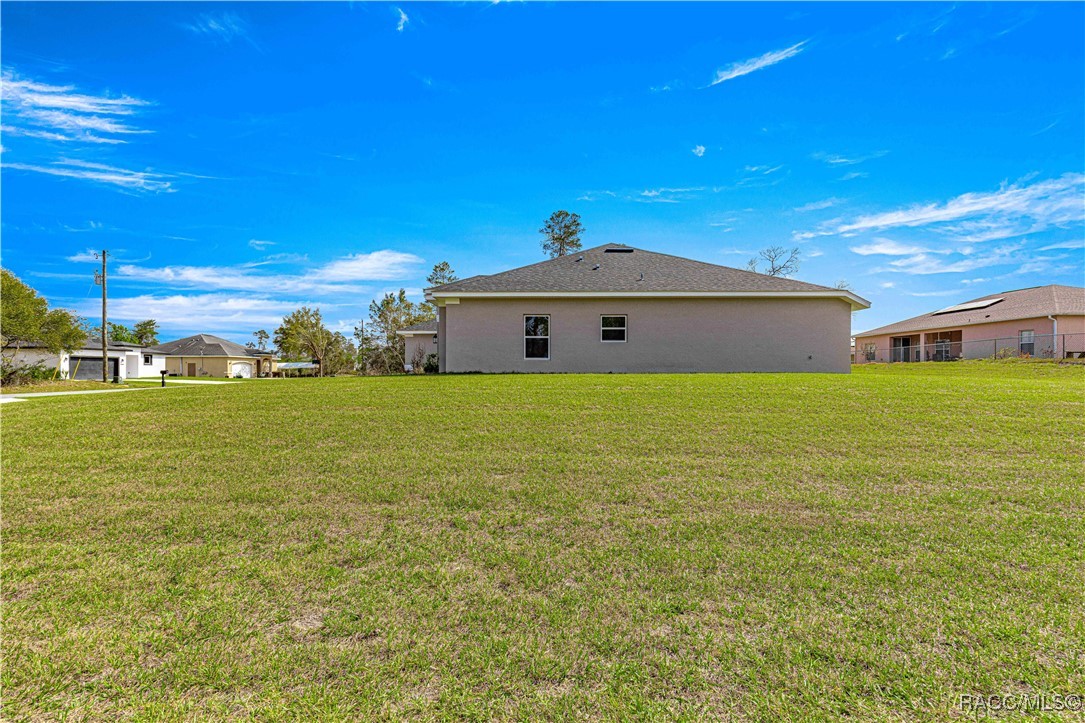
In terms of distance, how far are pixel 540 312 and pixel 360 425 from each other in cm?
895

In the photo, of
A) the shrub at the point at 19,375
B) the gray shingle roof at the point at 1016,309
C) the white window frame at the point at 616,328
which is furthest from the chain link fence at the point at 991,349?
the shrub at the point at 19,375

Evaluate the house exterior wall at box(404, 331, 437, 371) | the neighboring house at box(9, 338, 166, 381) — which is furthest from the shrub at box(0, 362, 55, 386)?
the house exterior wall at box(404, 331, 437, 371)

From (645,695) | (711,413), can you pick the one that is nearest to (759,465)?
(711,413)

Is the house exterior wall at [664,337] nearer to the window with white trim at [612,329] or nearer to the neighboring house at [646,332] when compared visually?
the neighboring house at [646,332]

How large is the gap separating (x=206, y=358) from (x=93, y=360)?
12.3 m

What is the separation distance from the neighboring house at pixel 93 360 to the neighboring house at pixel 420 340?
58.6ft

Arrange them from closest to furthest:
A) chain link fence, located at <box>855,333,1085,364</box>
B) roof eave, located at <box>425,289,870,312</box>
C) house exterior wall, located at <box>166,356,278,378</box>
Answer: roof eave, located at <box>425,289,870,312</box> < chain link fence, located at <box>855,333,1085,364</box> < house exterior wall, located at <box>166,356,278,378</box>

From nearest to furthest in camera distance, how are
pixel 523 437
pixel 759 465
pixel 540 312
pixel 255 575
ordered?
1. pixel 255 575
2. pixel 759 465
3. pixel 523 437
4. pixel 540 312

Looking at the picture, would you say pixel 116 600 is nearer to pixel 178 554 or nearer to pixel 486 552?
pixel 178 554

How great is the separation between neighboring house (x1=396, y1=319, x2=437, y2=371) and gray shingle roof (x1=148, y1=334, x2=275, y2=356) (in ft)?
95.8

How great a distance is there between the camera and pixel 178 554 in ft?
13.2

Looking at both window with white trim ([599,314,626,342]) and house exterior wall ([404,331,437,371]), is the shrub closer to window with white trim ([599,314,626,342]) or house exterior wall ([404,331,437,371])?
house exterior wall ([404,331,437,371])

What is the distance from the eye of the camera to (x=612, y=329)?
1648 cm

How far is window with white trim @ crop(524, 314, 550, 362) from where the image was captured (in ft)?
54.1
